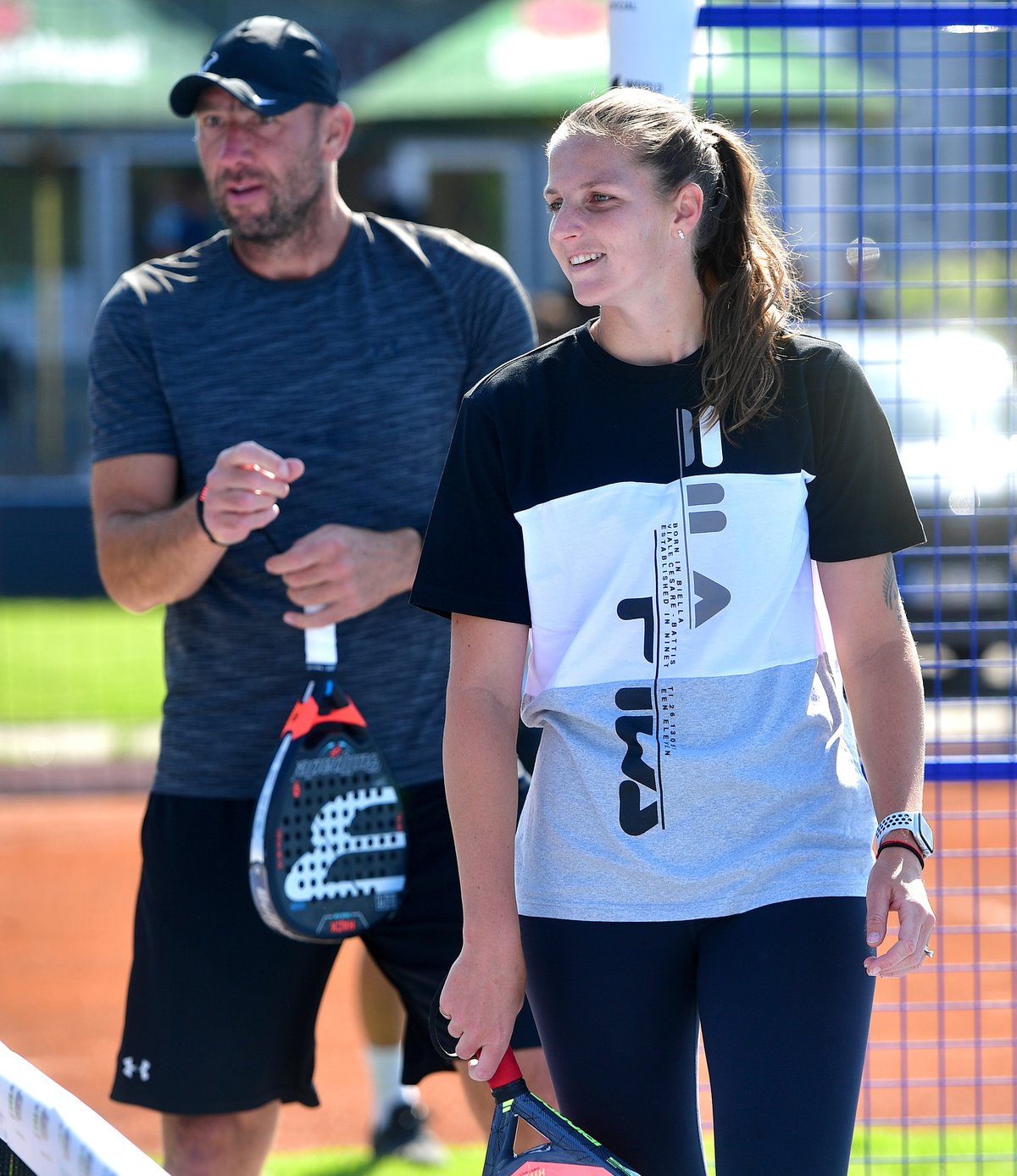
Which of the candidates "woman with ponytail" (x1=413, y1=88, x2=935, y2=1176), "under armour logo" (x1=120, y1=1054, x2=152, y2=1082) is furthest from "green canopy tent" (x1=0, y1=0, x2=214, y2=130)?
"woman with ponytail" (x1=413, y1=88, x2=935, y2=1176)

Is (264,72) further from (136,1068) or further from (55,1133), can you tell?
(55,1133)

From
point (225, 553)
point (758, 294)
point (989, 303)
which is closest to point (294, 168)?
point (225, 553)

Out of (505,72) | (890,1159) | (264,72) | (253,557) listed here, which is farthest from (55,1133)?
(505,72)

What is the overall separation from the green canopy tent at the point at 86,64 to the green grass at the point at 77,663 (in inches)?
163

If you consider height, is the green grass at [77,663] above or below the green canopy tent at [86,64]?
below

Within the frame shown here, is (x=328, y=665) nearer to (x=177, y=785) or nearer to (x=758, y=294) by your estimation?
(x=177, y=785)

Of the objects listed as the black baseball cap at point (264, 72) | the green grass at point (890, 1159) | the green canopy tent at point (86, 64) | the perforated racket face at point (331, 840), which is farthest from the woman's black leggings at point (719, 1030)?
the green canopy tent at point (86, 64)

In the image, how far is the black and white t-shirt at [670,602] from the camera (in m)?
2.21

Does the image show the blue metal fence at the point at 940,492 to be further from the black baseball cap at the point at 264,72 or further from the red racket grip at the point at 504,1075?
the red racket grip at the point at 504,1075

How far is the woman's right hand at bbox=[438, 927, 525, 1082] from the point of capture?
217cm

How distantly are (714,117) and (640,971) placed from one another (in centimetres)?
138

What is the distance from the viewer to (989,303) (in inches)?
667

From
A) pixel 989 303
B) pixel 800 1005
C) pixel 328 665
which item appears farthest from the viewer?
pixel 989 303

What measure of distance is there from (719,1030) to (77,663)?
33.3 feet
